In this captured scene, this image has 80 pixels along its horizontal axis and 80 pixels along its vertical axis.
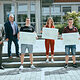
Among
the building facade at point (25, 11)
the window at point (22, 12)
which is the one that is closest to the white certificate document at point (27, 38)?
the building facade at point (25, 11)

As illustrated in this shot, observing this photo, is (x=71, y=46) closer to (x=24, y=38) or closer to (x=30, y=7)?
(x=24, y=38)

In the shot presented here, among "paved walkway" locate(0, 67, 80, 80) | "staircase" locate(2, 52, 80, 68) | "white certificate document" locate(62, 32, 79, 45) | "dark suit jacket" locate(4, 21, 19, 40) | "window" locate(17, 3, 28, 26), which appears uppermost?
"window" locate(17, 3, 28, 26)

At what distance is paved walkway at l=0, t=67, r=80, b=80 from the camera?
663 cm

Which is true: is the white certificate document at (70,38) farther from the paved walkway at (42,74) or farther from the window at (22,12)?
the window at (22,12)

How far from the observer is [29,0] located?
20.5m

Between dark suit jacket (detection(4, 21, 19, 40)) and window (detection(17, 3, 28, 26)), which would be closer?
dark suit jacket (detection(4, 21, 19, 40))

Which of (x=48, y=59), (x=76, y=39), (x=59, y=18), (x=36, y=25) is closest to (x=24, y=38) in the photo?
(x=48, y=59)

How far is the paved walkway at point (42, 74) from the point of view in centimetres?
663

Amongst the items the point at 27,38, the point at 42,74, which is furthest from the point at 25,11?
the point at 42,74

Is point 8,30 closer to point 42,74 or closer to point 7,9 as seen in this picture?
point 42,74

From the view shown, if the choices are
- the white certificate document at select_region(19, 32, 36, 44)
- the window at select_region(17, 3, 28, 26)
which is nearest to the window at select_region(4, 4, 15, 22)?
the window at select_region(17, 3, 28, 26)

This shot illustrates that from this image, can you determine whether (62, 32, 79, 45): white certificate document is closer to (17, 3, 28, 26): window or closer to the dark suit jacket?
the dark suit jacket

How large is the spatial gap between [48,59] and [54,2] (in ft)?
47.9

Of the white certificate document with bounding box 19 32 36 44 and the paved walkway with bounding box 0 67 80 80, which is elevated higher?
the white certificate document with bounding box 19 32 36 44
